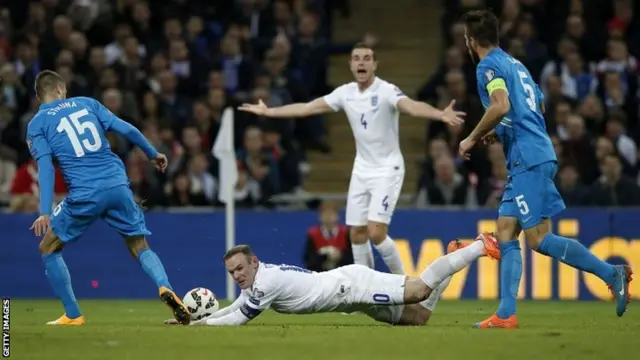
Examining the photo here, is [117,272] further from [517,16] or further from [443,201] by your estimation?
[517,16]

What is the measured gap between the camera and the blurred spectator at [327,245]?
19594 mm

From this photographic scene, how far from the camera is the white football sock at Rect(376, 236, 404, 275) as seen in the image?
15633 mm

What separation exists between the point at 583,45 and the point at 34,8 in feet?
28.0

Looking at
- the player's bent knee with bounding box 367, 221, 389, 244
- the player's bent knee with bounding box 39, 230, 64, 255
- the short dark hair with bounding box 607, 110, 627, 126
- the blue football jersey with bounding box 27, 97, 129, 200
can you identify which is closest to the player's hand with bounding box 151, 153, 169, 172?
the blue football jersey with bounding box 27, 97, 129, 200

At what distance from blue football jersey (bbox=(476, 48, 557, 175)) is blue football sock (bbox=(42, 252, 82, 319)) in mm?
3977

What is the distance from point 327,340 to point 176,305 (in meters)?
1.93

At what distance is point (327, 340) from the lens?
11.4m

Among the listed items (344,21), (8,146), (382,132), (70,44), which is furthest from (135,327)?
(344,21)

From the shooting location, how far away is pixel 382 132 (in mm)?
15641

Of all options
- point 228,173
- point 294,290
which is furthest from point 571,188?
point 294,290

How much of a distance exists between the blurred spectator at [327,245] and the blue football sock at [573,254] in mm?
7066

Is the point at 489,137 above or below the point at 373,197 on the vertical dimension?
above

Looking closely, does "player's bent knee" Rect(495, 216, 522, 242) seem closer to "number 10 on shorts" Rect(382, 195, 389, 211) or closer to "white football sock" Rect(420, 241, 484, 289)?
"white football sock" Rect(420, 241, 484, 289)

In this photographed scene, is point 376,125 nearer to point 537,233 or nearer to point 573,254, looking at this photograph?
point 537,233
